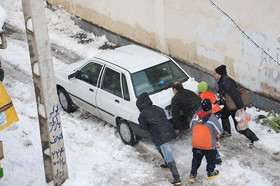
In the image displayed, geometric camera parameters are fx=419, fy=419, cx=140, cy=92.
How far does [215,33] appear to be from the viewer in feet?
35.6

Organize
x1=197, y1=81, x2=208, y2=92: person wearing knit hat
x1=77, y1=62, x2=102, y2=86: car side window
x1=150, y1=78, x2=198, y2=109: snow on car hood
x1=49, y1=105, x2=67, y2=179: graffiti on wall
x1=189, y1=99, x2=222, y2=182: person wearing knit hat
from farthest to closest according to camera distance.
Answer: x1=77, y1=62, x2=102, y2=86: car side window, x1=197, y1=81, x2=208, y2=92: person wearing knit hat, x1=150, y1=78, x2=198, y2=109: snow on car hood, x1=49, y1=105, x2=67, y2=179: graffiti on wall, x1=189, y1=99, x2=222, y2=182: person wearing knit hat

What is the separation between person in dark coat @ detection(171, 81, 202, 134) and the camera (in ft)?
26.9

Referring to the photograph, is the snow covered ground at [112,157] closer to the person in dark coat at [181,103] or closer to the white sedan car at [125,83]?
the white sedan car at [125,83]

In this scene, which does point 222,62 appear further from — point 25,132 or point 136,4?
point 25,132

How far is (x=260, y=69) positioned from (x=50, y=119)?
531 cm

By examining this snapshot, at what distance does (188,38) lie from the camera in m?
11.8

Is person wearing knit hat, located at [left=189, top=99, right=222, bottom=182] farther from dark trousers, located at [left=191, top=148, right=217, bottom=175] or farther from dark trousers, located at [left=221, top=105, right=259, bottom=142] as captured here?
dark trousers, located at [left=221, top=105, right=259, bottom=142]

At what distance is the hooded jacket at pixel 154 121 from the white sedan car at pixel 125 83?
0.67 metres

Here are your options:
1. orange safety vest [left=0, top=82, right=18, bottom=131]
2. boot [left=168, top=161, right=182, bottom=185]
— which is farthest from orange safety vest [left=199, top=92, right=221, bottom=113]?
orange safety vest [left=0, top=82, right=18, bottom=131]

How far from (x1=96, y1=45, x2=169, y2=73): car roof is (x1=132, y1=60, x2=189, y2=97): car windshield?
12 centimetres

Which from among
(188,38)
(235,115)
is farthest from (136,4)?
(235,115)

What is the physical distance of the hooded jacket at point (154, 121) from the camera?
7.65 meters

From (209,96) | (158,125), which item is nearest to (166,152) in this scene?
(158,125)

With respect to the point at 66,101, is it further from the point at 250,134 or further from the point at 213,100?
the point at 250,134
